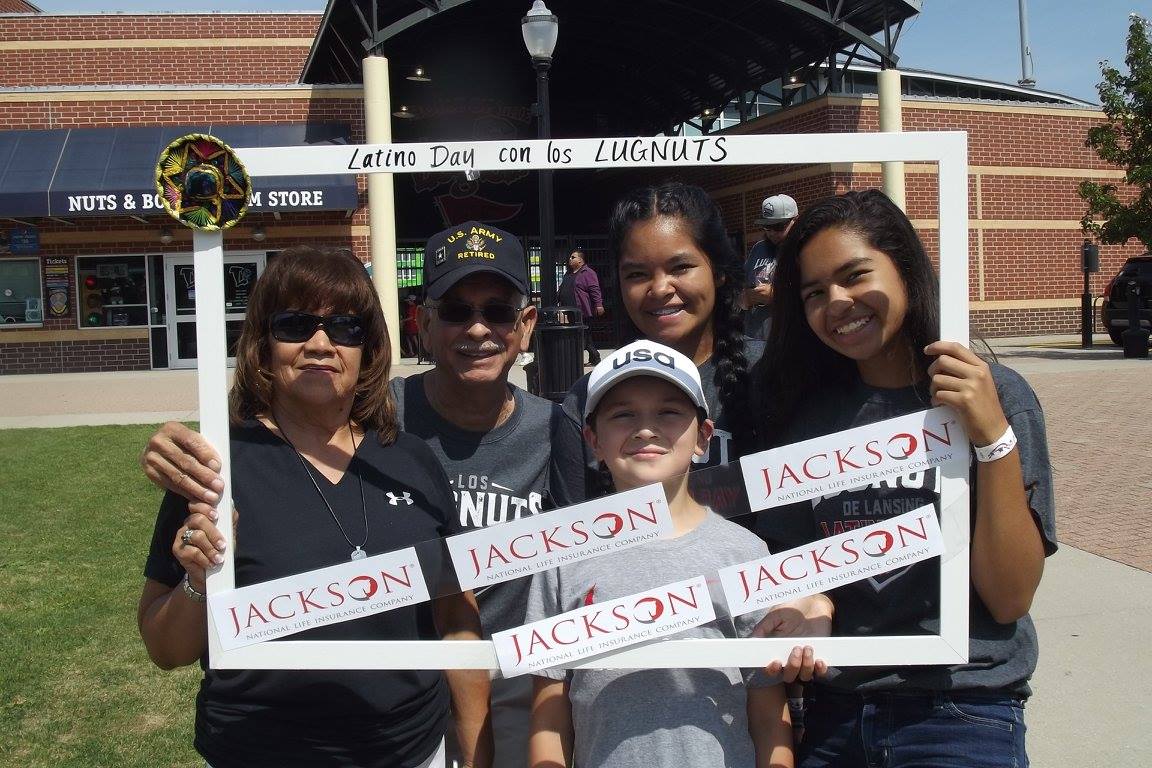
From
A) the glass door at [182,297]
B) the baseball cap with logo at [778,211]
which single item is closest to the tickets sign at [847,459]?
the baseball cap with logo at [778,211]

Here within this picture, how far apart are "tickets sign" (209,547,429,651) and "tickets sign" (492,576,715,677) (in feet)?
0.88

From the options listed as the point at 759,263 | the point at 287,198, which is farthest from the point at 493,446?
the point at 287,198

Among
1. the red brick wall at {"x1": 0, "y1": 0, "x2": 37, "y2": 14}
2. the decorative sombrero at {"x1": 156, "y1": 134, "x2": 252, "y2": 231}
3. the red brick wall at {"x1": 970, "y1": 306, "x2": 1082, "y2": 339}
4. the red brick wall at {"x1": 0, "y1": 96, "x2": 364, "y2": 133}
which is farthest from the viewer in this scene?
the red brick wall at {"x1": 0, "y1": 0, "x2": 37, "y2": 14}

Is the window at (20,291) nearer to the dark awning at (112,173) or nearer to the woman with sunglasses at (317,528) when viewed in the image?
the dark awning at (112,173)

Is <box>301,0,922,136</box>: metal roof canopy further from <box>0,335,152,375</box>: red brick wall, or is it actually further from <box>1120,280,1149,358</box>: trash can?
<box>0,335,152,375</box>: red brick wall

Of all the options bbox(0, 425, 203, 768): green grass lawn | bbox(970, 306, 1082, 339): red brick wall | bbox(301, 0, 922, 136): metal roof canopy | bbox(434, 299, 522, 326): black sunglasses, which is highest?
bbox(301, 0, 922, 136): metal roof canopy

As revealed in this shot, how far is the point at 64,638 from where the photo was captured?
477 cm

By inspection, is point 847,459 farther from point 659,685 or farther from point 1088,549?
point 1088,549

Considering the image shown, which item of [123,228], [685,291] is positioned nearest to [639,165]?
[685,291]

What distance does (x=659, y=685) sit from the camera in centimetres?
196

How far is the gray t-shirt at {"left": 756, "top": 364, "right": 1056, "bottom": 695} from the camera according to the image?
189 cm

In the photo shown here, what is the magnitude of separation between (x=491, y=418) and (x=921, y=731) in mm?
1280

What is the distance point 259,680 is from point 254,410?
61 cm

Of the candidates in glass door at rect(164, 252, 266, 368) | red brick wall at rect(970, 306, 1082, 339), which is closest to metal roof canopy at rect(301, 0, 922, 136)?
glass door at rect(164, 252, 266, 368)
